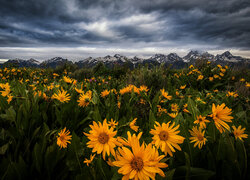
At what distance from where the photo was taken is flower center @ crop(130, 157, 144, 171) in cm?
52

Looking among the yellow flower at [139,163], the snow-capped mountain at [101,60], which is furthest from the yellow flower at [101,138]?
the snow-capped mountain at [101,60]

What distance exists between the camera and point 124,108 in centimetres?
196

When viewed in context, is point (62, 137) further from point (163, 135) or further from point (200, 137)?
point (200, 137)

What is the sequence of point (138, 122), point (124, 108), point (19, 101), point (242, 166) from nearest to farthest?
1. point (242, 166)
2. point (138, 122)
3. point (19, 101)
4. point (124, 108)

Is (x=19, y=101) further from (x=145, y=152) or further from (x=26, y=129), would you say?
(x=145, y=152)

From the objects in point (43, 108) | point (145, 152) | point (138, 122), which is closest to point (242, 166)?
point (145, 152)

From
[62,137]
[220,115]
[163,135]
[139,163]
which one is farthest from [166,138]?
[62,137]

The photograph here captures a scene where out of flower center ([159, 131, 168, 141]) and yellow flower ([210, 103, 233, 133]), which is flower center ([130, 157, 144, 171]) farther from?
yellow flower ([210, 103, 233, 133])

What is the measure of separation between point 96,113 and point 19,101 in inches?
45.3

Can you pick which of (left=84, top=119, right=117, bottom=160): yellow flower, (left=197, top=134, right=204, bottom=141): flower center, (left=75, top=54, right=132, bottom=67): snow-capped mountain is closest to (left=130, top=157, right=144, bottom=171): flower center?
(left=84, top=119, right=117, bottom=160): yellow flower

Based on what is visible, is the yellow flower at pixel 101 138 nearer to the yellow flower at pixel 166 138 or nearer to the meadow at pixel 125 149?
→ the meadow at pixel 125 149

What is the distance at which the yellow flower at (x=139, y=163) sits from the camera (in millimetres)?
500

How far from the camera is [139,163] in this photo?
1.70 ft

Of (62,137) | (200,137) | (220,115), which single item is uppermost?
(220,115)
